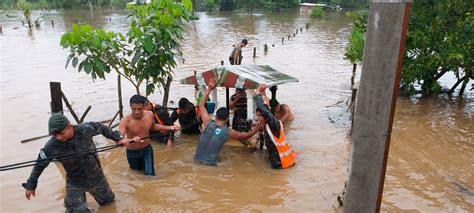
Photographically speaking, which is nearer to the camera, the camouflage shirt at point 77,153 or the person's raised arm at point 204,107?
the camouflage shirt at point 77,153

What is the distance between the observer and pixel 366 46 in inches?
95.0

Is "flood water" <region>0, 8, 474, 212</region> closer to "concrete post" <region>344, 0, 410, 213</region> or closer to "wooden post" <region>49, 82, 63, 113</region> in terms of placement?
"wooden post" <region>49, 82, 63, 113</region>

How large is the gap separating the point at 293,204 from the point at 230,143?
2707mm

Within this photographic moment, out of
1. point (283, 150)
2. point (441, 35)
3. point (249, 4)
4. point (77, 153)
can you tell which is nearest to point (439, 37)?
point (441, 35)

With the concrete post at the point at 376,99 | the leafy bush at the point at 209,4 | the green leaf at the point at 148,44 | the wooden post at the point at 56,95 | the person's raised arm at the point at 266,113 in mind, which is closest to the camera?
the concrete post at the point at 376,99

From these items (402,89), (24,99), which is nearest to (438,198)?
(402,89)

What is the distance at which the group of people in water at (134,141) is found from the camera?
14.7 ft

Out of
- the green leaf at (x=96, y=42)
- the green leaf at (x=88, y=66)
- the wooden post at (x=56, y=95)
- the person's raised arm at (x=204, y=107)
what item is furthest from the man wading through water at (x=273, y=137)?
the wooden post at (x=56, y=95)

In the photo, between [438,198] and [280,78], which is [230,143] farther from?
[438,198]

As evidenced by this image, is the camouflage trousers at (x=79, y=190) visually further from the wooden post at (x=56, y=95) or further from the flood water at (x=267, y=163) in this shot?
the wooden post at (x=56, y=95)

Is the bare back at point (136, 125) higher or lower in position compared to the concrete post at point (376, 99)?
lower

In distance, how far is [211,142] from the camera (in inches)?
261

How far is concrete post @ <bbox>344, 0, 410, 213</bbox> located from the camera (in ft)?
7.51

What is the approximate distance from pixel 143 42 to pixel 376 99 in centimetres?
609
